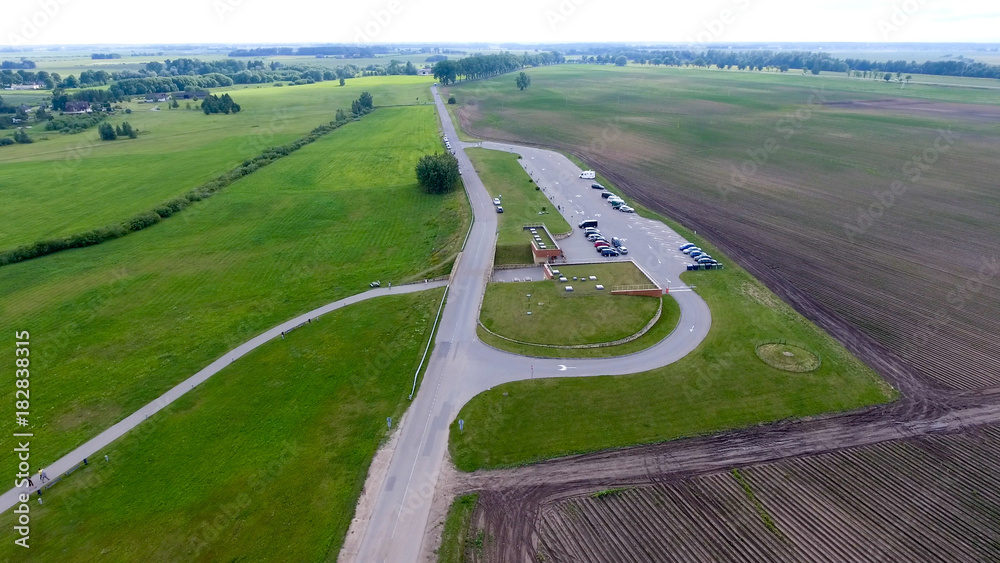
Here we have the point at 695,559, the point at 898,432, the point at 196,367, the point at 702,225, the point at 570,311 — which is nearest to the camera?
the point at 695,559

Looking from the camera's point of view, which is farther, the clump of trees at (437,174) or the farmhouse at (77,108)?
the farmhouse at (77,108)

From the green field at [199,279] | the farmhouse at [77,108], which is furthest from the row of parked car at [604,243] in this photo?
the farmhouse at [77,108]

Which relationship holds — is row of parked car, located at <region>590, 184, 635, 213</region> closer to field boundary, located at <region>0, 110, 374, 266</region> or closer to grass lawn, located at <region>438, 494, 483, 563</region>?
grass lawn, located at <region>438, 494, 483, 563</region>

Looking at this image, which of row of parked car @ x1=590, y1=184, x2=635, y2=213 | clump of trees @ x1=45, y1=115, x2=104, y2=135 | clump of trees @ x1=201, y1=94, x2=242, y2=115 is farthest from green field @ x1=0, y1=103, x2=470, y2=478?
clump of trees @ x1=201, y1=94, x2=242, y2=115

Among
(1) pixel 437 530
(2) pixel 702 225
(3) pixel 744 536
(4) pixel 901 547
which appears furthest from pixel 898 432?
(2) pixel 702 225

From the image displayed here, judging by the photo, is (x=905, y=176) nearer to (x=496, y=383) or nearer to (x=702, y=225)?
(x=702, y=225)

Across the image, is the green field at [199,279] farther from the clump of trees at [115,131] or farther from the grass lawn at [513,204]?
the clump of trees at [115,131]
